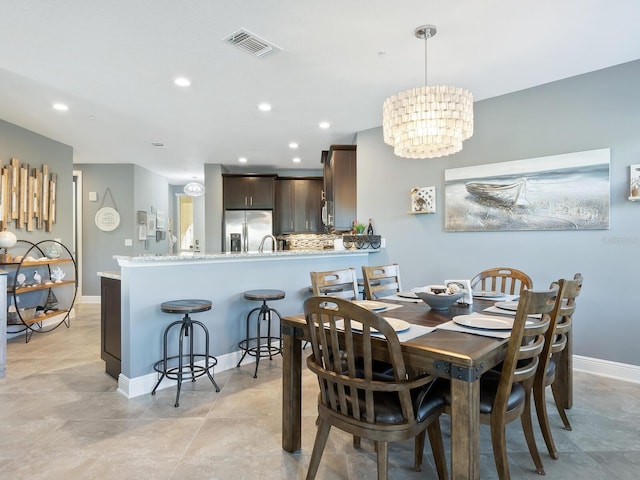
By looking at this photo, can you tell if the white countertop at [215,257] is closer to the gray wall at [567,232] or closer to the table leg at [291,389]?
the gray wall at [567,232]

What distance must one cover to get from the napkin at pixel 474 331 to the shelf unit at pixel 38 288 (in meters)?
4.56

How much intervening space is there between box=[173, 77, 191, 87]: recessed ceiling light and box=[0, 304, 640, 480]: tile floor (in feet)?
8.65

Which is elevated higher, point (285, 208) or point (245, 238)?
point (285, 208)

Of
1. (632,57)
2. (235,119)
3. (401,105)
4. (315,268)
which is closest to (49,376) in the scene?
(315,268)

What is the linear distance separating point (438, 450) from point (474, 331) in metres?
0.56

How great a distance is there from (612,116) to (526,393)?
2.71 metres

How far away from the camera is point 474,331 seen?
1.67 metres

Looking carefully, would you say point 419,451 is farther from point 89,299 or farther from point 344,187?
point 89,299

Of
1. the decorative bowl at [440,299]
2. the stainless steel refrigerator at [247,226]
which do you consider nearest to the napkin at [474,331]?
the decorative bowl at [440,299]

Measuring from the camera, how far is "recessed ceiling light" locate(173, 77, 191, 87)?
3248 millimetres

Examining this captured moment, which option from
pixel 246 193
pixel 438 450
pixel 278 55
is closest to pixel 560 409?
pixel 438 450

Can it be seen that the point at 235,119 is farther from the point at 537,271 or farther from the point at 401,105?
the point at 537,271

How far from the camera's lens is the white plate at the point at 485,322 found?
1.69m

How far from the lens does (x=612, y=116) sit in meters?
3.11
